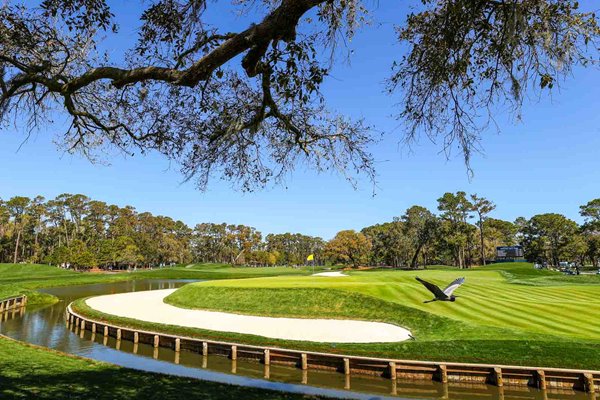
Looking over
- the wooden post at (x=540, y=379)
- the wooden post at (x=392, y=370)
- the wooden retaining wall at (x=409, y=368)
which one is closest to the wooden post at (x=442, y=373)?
the wooden retaining wall at (x=409, y=368)

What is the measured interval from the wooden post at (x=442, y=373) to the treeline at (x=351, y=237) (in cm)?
7021

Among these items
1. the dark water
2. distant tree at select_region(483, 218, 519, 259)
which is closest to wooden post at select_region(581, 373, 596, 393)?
the dark water

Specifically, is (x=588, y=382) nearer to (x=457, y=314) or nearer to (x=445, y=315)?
(x=445, y=315)

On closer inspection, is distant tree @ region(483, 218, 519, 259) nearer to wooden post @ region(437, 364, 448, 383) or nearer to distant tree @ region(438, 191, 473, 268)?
distant tree @ region(438, 191, 473, 268)

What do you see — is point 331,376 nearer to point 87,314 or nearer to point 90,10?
point 90,10

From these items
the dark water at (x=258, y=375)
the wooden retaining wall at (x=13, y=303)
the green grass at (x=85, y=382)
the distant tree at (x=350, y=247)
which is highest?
the distant tree at (x=350, y=247)

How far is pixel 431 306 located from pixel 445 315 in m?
2.27

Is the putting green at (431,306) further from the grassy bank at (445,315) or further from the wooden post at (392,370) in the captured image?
the wooden post at (392,370)

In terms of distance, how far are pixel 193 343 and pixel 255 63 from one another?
1579 cm

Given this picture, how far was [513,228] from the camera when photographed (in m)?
116

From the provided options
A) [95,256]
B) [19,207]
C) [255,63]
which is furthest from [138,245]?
[255,63]

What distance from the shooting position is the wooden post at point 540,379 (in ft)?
41.0

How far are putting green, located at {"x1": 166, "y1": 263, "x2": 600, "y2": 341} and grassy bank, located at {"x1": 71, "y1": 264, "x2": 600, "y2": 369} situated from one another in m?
0.04

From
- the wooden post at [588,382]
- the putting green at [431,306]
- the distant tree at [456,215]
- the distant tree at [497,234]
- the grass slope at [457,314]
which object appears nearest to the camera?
the wooden post at [588,382]
